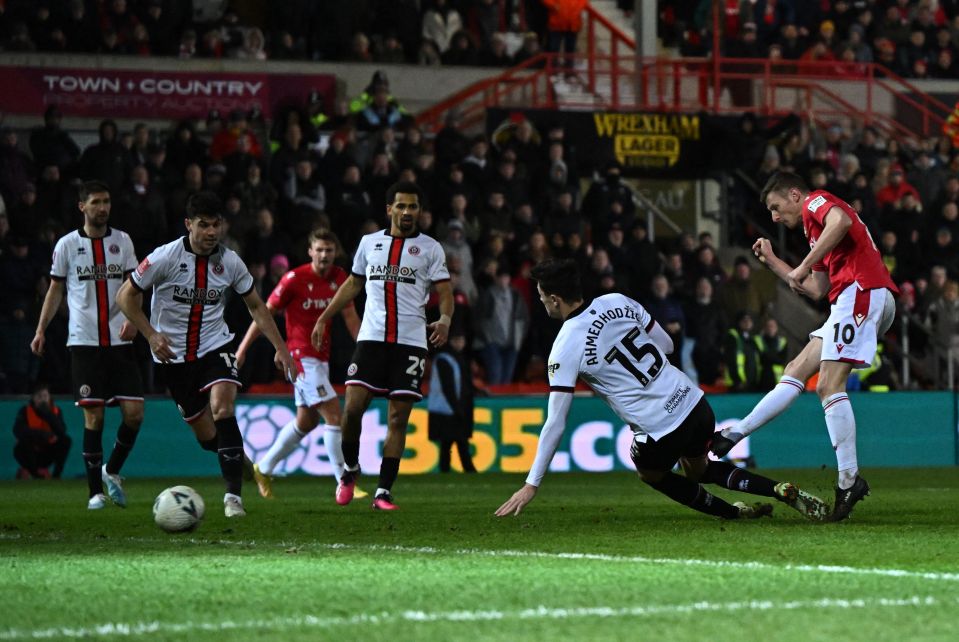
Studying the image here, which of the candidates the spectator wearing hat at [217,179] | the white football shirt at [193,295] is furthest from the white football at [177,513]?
the spectator wearing hat at [217,179]

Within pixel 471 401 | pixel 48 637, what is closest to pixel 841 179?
pixel 471 401

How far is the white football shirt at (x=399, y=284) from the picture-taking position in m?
11.5

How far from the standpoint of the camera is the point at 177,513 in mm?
9008

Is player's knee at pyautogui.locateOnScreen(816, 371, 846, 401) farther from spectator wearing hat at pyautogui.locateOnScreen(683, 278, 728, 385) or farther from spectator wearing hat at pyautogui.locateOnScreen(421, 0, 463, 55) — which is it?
spectator wearing hat at pyautogui.locateOnScreen(421, 0, 463, 55)

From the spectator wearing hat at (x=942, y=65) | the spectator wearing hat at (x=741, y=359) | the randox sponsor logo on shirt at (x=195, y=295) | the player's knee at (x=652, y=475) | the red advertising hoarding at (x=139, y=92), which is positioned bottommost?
Answer: the spectator wearing hat at (x=741, y=359)

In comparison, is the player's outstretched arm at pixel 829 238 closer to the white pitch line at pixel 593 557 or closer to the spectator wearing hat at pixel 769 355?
the white pitch line at pixel 593 557

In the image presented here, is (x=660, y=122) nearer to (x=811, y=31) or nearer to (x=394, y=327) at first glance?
(x=811, y=31)

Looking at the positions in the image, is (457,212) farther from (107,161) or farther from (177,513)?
(177,513)

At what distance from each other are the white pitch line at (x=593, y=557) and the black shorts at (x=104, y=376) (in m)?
2.89

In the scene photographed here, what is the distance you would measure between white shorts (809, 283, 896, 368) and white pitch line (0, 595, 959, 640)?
3774 millimetres

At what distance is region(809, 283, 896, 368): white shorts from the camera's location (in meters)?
9.63

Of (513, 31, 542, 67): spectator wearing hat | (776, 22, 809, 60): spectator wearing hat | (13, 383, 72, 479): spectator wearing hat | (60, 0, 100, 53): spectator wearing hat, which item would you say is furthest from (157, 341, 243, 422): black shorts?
(776, 22, 809, 60): spectator wearing hat

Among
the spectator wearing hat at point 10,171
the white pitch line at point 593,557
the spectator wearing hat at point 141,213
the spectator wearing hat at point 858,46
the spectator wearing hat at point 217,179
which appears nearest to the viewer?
the white pitch line at point 593,557

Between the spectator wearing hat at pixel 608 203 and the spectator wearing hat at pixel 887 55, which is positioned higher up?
the spectator wearing hat at pixel 887 55
